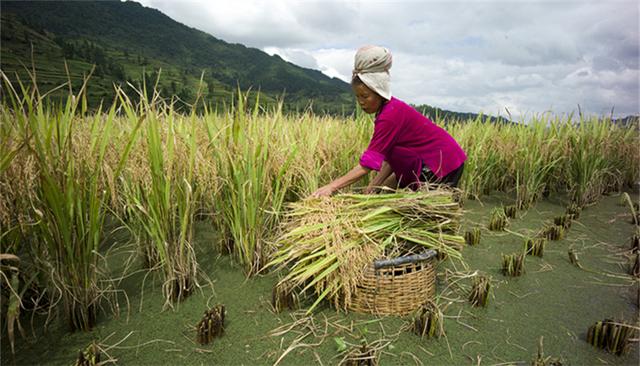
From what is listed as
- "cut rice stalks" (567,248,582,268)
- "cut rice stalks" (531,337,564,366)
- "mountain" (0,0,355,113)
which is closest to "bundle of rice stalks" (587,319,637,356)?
"cut rice stalks" (531,337,564,366)

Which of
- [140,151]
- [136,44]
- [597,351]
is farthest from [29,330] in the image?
[136,44]

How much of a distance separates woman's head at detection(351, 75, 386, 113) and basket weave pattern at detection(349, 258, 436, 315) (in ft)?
3.23

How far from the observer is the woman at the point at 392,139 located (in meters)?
1.92

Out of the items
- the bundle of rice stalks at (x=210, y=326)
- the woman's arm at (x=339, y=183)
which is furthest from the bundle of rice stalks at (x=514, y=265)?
the bundle of rice stalks at (x=210, y=326)

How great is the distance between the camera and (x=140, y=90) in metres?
1.70

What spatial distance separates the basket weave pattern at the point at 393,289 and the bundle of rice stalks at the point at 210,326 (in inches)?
26.2

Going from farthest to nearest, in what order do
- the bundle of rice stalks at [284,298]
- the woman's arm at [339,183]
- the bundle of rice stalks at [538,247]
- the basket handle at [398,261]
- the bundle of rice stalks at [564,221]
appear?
the bundle of rice stalks at [564,221]
the bundle of rice stalks at [538,247]
the woman's arm at [339,183]
the bundle of rice stalks at [284,298]
the basket handle at [398,261]

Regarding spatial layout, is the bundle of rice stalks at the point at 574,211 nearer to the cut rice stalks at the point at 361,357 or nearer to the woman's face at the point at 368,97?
the woman's face at the point at 368,97

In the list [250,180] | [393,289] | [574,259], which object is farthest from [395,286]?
[574,259]

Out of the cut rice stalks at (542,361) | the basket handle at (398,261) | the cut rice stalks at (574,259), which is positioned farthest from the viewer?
the cut rice stalks at (574,259)

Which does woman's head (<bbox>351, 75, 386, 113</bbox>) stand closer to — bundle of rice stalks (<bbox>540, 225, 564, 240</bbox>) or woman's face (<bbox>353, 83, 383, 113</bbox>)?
woman's face (<bbox>353, 83, 383, 113</bbox>)

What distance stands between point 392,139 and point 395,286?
0.84m

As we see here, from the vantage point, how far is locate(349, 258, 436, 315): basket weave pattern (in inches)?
64.7

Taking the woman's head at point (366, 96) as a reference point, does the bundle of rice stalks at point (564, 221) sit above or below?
below
